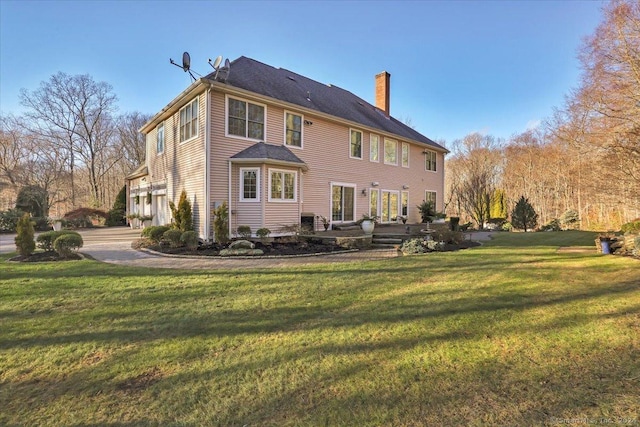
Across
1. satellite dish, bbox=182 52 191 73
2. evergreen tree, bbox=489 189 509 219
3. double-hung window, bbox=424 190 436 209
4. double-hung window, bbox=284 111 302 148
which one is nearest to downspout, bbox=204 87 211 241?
satellite dish, bbox=182 52 191 73

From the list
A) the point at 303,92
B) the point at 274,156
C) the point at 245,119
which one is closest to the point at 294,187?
the point at 274,156

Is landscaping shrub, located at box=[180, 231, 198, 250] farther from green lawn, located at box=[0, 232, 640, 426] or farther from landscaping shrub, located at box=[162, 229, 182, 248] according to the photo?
green lawn, located at box=[0, 232, 640, 426]

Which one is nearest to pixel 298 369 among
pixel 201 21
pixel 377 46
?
pixel 201 21

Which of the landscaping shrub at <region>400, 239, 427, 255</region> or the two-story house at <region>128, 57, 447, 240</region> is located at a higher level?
the two-story house at <region>128, 57, 447, 240</region>

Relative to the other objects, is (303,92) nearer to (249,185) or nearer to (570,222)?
(249,185)

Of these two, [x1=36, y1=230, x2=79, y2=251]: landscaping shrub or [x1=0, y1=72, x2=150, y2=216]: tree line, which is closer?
[x1=36, y1=230, x2=79, y2=251]: landscaping shrub

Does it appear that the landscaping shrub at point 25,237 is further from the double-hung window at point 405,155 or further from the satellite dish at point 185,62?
the double-hung window at point 405,155

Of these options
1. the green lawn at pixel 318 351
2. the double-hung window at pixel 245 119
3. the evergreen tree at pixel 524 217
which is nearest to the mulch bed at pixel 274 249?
the green lawn at pixel 318 351

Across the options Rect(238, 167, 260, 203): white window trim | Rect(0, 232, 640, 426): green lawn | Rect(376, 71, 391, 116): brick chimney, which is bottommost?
Rect(0, 232, 640, 426): green lawn

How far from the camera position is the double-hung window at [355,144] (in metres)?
15.8

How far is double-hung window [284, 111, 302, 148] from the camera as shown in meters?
13.1

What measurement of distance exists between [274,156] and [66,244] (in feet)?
22.2

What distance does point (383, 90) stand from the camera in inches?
854

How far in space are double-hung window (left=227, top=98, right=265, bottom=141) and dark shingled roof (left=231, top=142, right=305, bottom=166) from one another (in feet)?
1.70
